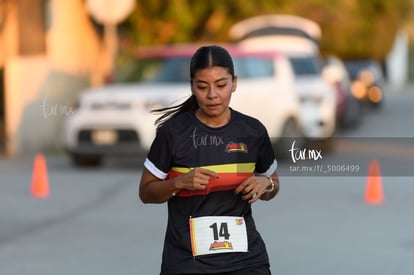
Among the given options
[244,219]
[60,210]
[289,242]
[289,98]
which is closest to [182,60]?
[289,98]

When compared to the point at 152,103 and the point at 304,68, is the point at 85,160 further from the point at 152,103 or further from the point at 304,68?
the point at 304,68

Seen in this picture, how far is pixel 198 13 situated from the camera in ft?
79.9

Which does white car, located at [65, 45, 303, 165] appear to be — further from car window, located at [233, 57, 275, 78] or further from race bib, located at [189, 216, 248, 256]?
race bib, located at [189, 216, 248, 256]

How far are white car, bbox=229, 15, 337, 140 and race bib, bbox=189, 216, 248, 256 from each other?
13.8 m

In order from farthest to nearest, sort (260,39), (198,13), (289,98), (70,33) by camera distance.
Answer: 1. (260,39)
2. (198,13)
3. (70,33)
4. (289,98)

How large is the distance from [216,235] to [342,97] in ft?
64.7

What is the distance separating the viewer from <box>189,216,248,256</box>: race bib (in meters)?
4.33

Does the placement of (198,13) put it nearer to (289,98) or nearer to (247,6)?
(247,6)

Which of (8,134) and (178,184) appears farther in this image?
(8,134)

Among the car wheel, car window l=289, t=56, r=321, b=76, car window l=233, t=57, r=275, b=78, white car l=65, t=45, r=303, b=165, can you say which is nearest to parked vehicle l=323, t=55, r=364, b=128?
car window l=289, t=56, r=321, b=76

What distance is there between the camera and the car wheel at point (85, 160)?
52.8 ft

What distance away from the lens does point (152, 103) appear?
1556cm

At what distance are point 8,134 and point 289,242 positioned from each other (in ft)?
34.9

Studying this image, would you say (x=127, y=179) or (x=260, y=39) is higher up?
(x=260, y=39)
